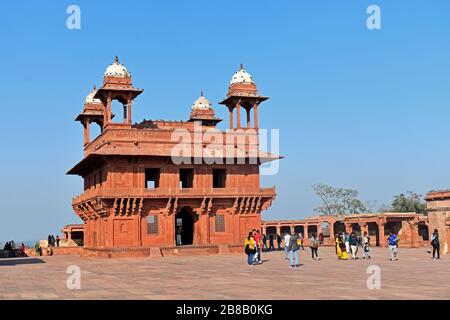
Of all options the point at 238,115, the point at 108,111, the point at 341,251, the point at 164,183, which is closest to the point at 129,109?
the point at 108,111

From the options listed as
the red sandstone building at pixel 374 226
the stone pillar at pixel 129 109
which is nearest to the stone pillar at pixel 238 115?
the stone pillar at pixel 129 109

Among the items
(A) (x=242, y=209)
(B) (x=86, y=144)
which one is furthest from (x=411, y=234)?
(B) (x=86, y=144)

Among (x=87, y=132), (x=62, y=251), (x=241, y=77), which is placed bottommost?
(x=62, y=251)

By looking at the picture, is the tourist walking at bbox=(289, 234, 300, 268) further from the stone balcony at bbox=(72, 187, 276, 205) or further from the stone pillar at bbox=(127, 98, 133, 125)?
the stone pillar at bbox=(127, 98, 133, 125)

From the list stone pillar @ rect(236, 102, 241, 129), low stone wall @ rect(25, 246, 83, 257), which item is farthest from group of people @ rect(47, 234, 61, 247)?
stone pillar @ rect(236, 102, 241, 129)

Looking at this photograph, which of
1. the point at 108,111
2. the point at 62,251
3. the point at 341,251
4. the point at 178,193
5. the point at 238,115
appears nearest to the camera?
the point at 341,251

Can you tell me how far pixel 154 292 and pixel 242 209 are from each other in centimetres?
2529

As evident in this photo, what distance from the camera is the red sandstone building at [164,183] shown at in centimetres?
3588

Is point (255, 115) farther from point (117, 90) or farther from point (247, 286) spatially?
point (247, 286)

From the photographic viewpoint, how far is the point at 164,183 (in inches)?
1471

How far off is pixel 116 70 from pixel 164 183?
8587 millimetres

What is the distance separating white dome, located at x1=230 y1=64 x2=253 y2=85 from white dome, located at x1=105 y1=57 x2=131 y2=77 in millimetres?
8064

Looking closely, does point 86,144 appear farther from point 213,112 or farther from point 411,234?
point 411,234
